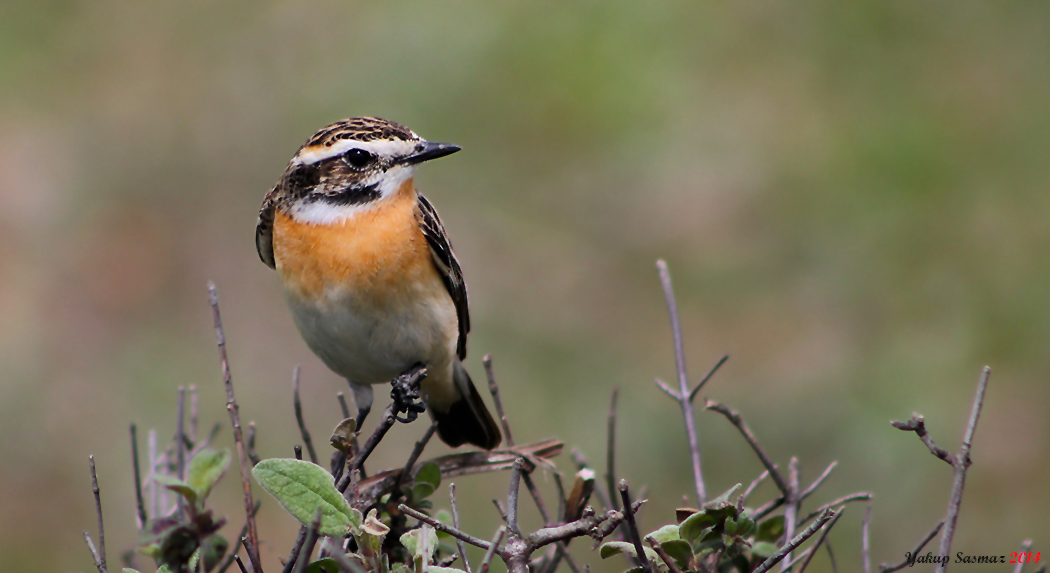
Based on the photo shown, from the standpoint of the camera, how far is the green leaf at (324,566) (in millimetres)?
1782

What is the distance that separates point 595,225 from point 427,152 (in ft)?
14.1

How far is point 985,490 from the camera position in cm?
636

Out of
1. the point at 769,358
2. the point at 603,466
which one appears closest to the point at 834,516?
the point at 603,466

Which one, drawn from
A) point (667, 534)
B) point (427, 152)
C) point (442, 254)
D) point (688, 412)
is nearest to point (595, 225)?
point (442, 254)

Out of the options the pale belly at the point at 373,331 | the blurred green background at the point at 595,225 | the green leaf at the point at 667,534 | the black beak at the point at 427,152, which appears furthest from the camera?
the blurred green background at the point at 595,225

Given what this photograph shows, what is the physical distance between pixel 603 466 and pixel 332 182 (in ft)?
9.92

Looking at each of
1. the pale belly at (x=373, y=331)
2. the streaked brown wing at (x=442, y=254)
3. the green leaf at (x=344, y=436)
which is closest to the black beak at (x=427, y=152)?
the streaked brown wing at (x=442, y=254)

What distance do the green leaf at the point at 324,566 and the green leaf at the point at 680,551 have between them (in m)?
0.59

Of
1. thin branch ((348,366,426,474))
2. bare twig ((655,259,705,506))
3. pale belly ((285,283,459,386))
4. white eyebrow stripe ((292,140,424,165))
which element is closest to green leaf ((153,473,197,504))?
thin branch ((348,366,426,474))

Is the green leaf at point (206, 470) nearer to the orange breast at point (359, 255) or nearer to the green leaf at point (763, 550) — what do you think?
the green leaf at point (763, 550)

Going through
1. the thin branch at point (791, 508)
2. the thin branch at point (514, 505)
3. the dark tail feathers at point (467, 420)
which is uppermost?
the thin branch at point (514, 505)

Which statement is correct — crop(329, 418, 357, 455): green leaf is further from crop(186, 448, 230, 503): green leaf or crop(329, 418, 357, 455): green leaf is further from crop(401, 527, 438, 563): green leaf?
crop(186, 448, 230, 503): green leaf

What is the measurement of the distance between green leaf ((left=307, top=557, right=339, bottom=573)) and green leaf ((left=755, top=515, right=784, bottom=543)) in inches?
37.5

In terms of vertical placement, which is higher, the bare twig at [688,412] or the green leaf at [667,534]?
the bare twig at [688,412]
